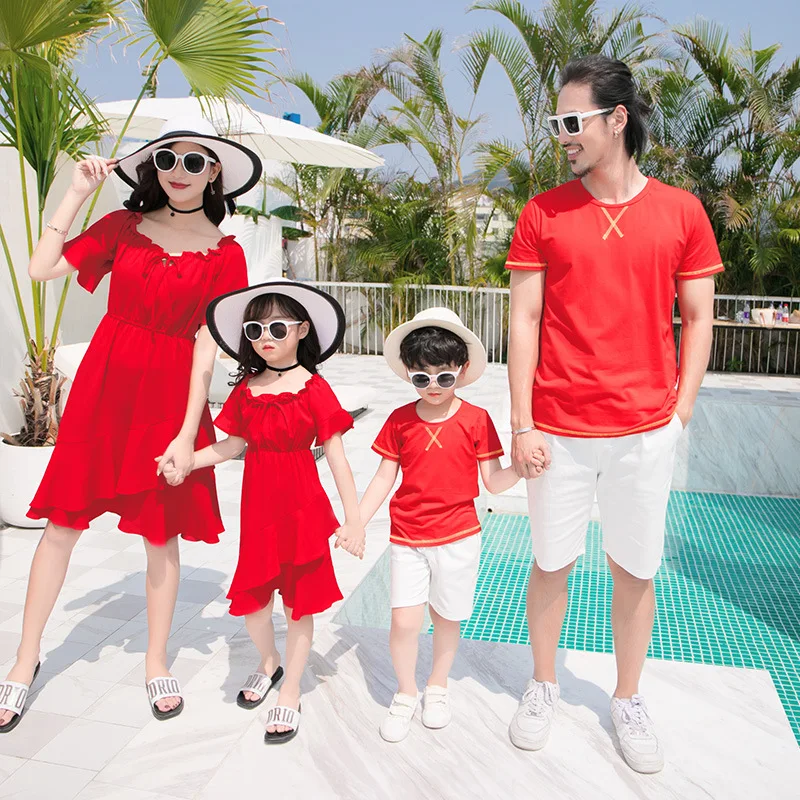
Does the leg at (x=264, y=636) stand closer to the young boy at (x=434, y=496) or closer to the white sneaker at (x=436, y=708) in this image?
the young boy at (x=434, y=496)

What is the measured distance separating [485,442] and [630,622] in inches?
26.9

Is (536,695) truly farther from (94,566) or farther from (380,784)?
(94,566)

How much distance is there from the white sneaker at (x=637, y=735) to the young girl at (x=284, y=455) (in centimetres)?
90

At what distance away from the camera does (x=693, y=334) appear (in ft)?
7.65

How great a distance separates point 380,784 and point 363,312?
1184cm

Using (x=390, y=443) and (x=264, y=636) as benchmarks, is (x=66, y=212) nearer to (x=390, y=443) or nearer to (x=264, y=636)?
(x=390, y=443)

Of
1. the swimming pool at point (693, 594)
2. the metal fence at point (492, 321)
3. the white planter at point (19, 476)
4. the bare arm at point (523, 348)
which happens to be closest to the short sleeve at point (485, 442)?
the bare arm at point (523, 348)

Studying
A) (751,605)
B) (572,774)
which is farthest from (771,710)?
(751,605)

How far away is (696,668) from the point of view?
2.88 meters

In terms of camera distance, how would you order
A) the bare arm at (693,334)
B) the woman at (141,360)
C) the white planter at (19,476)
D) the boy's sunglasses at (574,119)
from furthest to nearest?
the white planter at (19,476) < the woman at (141,360) < the bare arm at (693,334) < the boy's sunglasses at (574,119)

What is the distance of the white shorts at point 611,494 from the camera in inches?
90.4

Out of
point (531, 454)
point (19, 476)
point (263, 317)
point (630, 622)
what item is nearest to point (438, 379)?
point (531, 454)

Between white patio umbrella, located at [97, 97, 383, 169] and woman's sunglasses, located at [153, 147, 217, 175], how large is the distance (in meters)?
4.10

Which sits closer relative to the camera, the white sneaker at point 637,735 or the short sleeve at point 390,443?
the white sneaker at point 637,735
